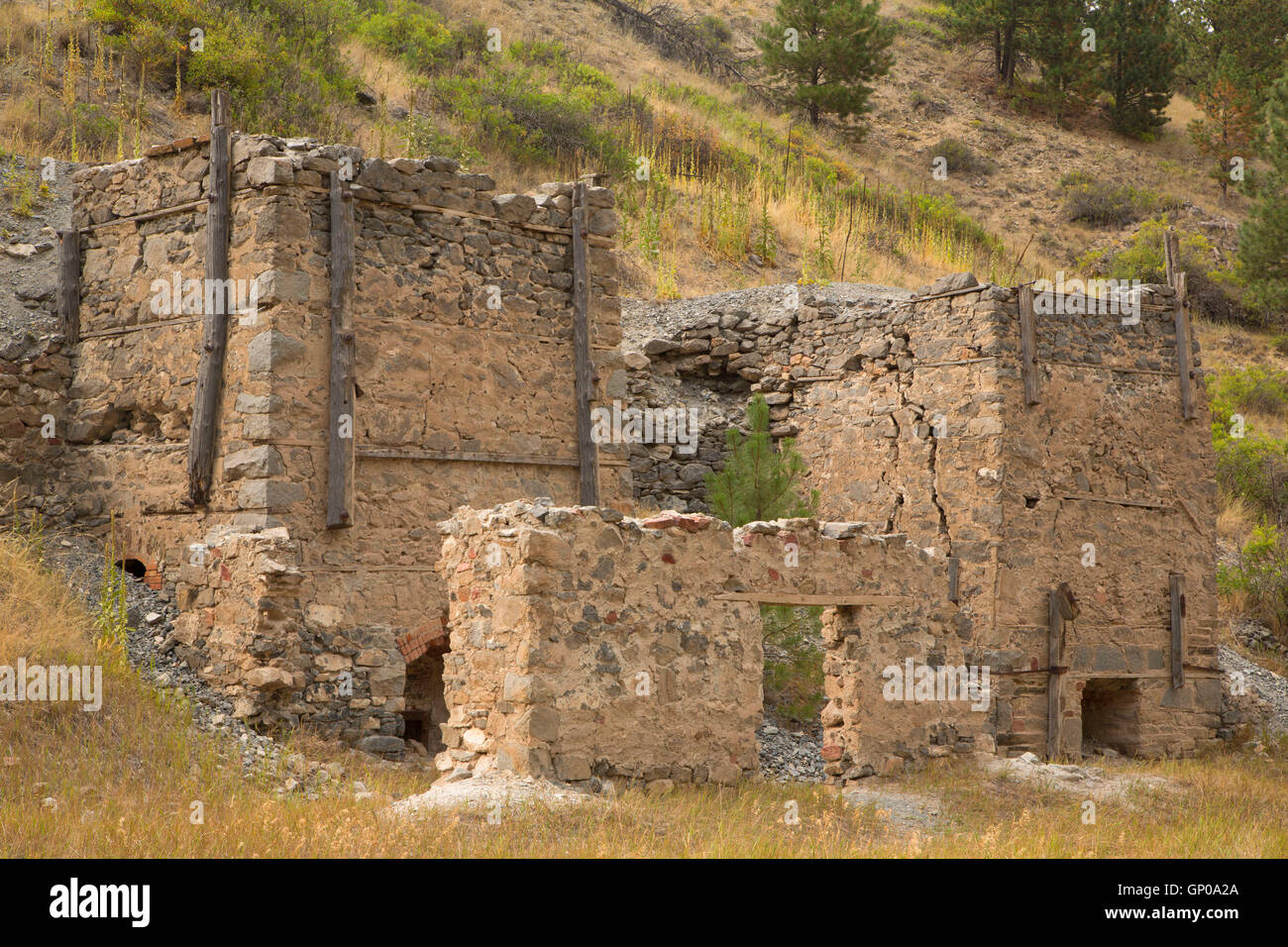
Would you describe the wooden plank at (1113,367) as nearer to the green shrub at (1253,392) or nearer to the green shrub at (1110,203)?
the green shrub at (1253,392)

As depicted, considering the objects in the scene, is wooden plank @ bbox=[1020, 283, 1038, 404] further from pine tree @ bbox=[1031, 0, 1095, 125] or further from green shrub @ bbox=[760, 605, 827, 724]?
pine tree @ bbox=[1031, 0, 1095, 125]

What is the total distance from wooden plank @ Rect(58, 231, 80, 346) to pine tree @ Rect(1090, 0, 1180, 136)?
3034 cm

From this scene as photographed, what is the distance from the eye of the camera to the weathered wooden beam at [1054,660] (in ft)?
45.7

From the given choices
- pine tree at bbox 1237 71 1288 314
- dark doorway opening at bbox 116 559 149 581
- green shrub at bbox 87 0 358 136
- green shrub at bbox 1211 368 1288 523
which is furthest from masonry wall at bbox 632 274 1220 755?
pine tree at bbox 1237 71 1288 314

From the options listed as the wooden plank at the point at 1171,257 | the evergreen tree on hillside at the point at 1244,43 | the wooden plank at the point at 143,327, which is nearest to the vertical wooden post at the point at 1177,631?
the wooden plank at the point at 1171,257

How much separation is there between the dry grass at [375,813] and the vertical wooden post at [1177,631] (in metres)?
3.29

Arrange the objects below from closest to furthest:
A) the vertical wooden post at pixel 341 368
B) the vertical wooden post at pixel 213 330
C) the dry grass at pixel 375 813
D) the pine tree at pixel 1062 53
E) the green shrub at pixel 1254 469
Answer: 1. the dry grass at pixel 375 813
2. the vertical wooden post at pixel 341 368
3. the vertical wooden post at pixel 213 330
4. the green shrub at pixel 1254 469
5. the pine tree at pixel 1062 53

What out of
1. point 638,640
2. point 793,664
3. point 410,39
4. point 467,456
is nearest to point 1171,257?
point 793,664

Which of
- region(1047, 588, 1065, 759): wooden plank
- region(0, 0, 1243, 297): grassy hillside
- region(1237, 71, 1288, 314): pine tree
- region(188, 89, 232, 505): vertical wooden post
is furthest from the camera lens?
region(1237, 71, 1288, 314): pine tree

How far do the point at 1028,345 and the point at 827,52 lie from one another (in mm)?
22479

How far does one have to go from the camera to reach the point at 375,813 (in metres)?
7.97

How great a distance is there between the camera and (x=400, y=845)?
7020 millimetres

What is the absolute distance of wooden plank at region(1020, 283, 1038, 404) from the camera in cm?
1420

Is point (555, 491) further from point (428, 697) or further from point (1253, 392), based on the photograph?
point (1253, 392)
